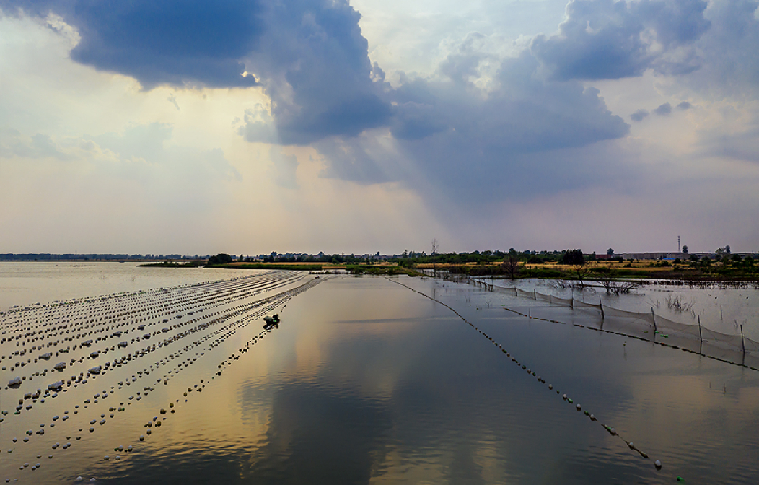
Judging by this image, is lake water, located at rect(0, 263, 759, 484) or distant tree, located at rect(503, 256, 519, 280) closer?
lake water, located at rect(0, 263, 759, 484)

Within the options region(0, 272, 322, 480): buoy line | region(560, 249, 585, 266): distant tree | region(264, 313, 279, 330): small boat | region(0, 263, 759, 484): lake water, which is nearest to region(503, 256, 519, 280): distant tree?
region(560, 249, 585, 266): distant tree

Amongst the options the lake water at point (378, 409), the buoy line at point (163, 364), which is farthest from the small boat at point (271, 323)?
the lake water at point (378, 409)

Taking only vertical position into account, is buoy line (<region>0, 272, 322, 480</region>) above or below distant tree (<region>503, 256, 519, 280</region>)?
below

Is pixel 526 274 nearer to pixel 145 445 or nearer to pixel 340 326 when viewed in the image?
pixel 340 326

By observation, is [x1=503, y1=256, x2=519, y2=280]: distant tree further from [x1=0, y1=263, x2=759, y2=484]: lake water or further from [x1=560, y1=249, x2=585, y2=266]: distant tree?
[x1=0, y1=263, x2=759, y2=484]: lake water

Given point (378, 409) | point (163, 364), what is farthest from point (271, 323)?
point (378, 409)

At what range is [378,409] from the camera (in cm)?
1486

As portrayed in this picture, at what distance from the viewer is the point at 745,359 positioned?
20.3 m

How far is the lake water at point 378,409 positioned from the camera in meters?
10.9

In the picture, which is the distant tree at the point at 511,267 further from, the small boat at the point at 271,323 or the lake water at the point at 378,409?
the small boat at the point at 271,323

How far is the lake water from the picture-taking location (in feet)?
35.7

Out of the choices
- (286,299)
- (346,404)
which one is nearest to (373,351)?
(346,404)

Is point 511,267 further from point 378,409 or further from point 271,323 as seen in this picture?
point 378,409

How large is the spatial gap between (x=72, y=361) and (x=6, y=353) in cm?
507
